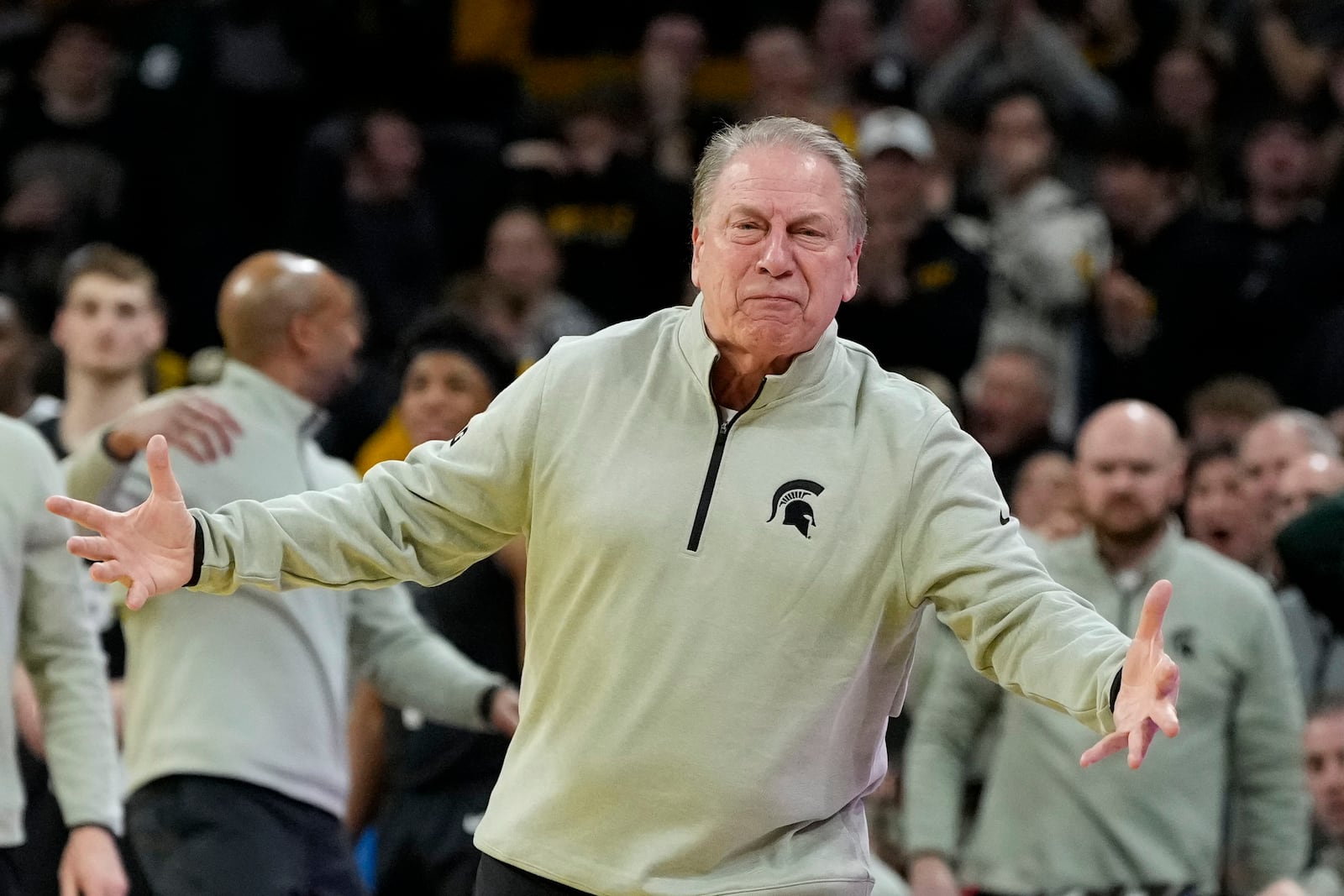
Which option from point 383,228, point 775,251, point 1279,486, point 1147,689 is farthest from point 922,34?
point 1147,689

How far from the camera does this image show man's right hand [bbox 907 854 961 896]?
6.11 metres

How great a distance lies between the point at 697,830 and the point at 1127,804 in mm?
3095

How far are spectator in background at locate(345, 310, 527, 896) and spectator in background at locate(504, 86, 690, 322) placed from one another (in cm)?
295

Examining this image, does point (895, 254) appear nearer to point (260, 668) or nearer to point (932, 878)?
point (932, 878)

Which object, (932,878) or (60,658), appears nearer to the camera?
(60,658)

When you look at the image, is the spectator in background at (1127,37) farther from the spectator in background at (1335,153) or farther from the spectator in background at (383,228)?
the spectator in background at (383,228)

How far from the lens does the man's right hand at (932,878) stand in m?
6.11

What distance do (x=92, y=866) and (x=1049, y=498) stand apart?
4.02m

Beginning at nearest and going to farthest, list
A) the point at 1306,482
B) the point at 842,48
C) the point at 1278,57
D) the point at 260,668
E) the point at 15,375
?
the point at 260,668 → the point at 1306,482 → the point at 15,375 → the point at 1278,57 → the point at 842,48

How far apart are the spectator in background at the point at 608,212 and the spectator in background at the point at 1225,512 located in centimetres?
269

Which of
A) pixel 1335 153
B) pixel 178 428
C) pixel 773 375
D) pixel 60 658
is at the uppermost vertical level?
pixel 1335 153

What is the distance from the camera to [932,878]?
6129 millimetres

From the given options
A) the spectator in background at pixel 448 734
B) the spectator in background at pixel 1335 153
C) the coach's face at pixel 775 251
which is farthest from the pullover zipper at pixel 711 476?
the spectator in background at pixel 1335 153

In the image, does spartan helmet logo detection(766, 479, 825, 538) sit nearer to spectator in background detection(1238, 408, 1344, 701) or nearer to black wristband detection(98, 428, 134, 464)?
black wristband detection(98, 428, 134, 464)
